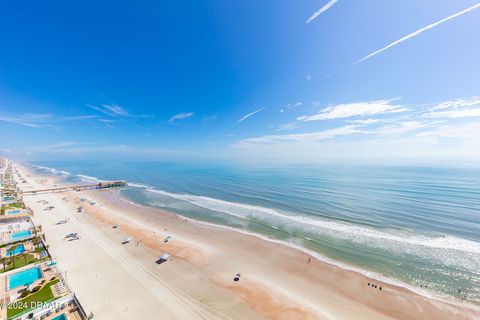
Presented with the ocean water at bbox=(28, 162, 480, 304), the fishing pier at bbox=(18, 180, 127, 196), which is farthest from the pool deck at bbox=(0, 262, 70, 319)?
the fishing pier at bbox=(18, 180, 127, 196)

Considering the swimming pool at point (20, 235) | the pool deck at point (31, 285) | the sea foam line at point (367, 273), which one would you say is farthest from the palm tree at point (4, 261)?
the sea foam line at point (367, 273)

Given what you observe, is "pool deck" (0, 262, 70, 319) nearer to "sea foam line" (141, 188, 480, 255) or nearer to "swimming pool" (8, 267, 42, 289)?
"swimming pool" (8, 267, 42, 289)

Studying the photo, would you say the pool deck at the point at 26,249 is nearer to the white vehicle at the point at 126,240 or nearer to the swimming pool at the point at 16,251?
the swimming pool at the point at 16,251

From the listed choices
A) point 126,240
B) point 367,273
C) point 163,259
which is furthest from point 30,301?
point 367,273

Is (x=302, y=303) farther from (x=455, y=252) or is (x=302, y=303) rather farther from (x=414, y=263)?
(x=455, y=252)

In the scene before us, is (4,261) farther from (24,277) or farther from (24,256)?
(24,277)

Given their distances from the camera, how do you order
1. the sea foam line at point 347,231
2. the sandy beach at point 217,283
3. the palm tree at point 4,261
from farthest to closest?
1. the sea foam line at point 347,231
2. the palm tree at point 4,261
3. the sandy beach at point 217,283

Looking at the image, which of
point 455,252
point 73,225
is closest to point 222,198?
point 73,225

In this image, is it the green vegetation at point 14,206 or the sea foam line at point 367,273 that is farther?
the green vegetation at point 14,206
